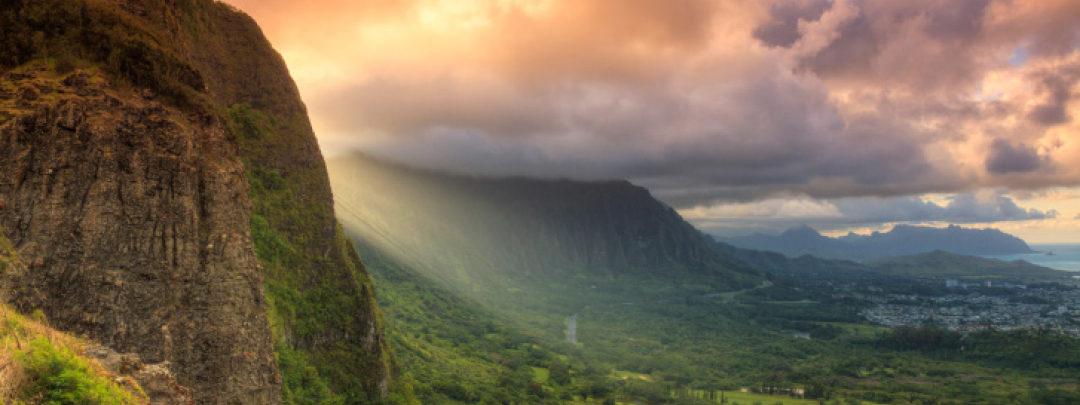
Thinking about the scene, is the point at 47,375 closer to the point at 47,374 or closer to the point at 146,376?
the point at 47,374

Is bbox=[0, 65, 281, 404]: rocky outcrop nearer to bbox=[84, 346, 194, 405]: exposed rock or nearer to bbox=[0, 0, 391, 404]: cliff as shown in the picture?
bbox=[0, 0, 391, 404]: cliff

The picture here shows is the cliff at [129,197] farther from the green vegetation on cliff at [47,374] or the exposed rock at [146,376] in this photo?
the green vegetation on cliff at [47,374]

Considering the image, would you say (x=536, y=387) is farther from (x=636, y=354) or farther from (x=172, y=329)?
(x=172, y=329)

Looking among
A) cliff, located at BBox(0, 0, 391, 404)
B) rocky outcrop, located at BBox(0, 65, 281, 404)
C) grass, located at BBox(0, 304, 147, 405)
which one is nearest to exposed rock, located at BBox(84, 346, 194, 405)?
grass, located at BBox(0, 304, 147, 405)

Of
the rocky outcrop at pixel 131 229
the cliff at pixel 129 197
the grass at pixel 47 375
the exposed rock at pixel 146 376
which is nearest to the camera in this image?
the grass at pixel 47 375

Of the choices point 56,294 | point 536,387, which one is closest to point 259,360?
point 56,294

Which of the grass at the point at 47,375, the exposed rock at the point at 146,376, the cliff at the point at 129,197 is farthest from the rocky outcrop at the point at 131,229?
the grass at the point at 47,375

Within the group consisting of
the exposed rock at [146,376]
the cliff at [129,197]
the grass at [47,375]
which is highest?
the cliff at [129,197]

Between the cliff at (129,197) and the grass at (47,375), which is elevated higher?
the cliff at (129,197)

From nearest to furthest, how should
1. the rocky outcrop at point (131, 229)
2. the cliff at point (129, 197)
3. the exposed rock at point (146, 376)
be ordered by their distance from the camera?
1. the exposed rock at point (146, 376)
2. the rocky outcrop at point (131, 229)
3. the cliff at point (129, 197)
